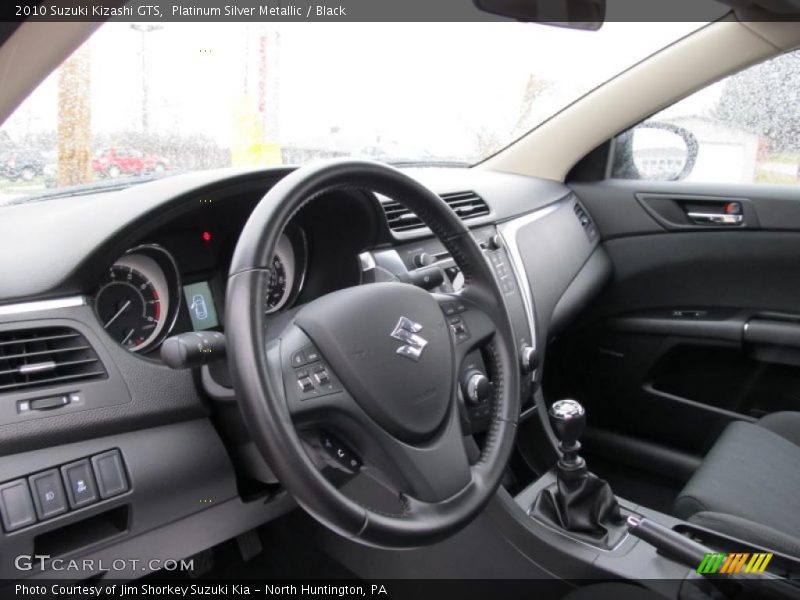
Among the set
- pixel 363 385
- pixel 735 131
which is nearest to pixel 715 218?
pixel 735 131

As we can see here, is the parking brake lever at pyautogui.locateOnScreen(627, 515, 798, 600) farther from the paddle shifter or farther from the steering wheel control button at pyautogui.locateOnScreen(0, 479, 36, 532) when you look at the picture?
the steering wheel control button at pyautogui.locateOnScreen(0, 479, 36, 532)

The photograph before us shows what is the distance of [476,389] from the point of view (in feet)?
4.58

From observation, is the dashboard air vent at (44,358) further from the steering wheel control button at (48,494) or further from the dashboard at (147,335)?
the steering wheel control button at (48,494)

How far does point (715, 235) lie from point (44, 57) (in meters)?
2.42

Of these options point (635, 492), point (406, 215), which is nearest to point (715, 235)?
point (635, 492)

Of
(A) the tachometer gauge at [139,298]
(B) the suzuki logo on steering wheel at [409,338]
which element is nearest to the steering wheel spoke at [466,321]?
(B) the suzuki logo on steering wheel at [409,338]

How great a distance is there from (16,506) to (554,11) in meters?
1.73

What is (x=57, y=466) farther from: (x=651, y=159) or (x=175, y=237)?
(x=651, y=159)

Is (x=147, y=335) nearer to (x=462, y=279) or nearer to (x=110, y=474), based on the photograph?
(x=110, y=474)

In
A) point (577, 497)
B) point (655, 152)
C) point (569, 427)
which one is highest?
point (655, 152)

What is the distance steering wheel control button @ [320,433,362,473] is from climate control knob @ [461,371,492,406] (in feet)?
0.99

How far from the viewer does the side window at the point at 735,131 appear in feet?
8.14

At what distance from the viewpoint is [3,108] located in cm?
89

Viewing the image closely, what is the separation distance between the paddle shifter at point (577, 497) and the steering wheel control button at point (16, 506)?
1126 millimetres
